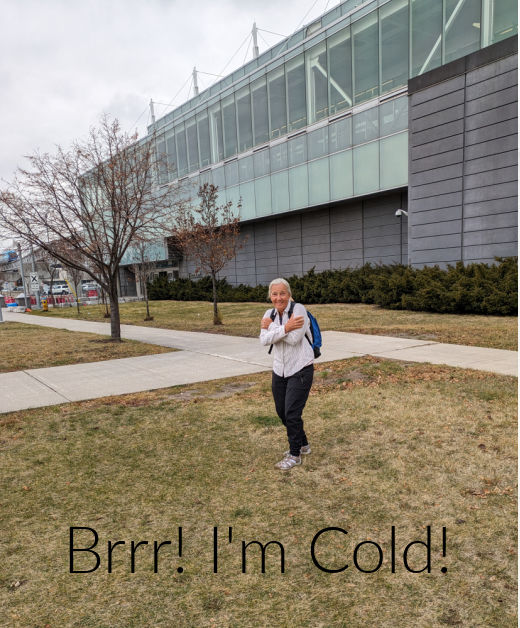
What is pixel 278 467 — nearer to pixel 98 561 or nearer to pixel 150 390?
pixel 98 561

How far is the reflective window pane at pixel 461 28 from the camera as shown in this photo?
19.7m

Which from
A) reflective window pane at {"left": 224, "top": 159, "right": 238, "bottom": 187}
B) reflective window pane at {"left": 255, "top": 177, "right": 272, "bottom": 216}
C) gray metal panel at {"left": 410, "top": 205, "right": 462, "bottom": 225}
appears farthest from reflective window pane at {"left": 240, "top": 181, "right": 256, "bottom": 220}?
gray metal panel at {"left": 410, "top": 205, "right": 462, "bottom": 225}

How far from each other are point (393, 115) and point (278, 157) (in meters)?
8.82

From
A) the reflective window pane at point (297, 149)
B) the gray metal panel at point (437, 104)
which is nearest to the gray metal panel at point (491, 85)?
the gray metal panel at point (437, 104)

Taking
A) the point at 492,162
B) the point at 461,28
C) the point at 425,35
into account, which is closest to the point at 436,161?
the point at 492,162

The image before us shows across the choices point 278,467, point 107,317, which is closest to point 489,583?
point 278,467

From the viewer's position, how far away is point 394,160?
23.0 meters

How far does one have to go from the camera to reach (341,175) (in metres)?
25.9

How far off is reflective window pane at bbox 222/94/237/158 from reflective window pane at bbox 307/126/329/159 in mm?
7412

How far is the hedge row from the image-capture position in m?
14.8

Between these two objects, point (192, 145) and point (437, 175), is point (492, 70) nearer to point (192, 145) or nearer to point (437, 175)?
point (437, 175)

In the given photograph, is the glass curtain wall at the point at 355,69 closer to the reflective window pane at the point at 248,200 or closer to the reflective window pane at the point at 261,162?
the reflective window pane at the point at 261,162

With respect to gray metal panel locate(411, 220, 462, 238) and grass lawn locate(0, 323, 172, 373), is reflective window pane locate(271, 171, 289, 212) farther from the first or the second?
grass lawn locate(0, 323, 172, 373)

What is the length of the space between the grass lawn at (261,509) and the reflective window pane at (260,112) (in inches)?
1106
